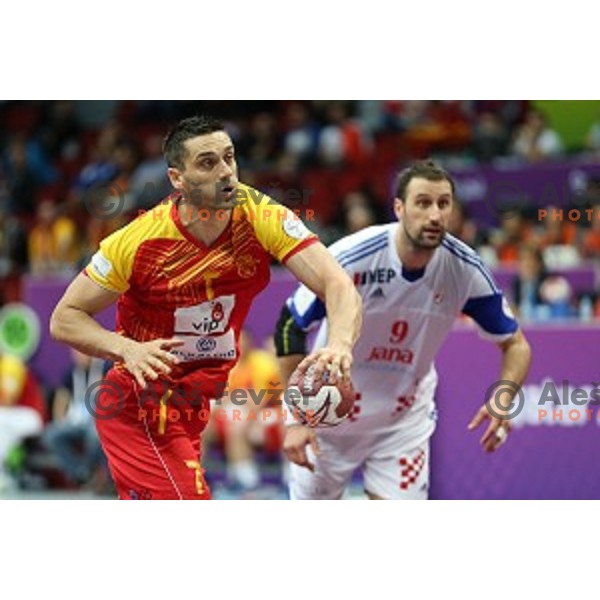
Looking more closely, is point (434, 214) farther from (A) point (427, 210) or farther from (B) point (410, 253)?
(B) point (410, 253)

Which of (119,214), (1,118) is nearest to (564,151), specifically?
(119,214)

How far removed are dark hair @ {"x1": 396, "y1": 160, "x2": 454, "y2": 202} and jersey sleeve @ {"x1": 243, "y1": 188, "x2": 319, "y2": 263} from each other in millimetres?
1217

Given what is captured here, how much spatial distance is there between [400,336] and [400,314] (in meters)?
0.15

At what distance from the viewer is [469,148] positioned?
18.4 meters

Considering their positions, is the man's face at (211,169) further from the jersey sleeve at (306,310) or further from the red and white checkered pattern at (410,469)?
the red and white checkered pattern at (410,469)

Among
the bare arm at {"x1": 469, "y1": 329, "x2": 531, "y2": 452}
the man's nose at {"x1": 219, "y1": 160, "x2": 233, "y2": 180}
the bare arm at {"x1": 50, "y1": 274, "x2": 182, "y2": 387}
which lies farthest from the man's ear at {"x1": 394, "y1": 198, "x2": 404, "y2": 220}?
the bare arm at {"x1": 50, "y1": 274, "x2": 182, "y2": 387}

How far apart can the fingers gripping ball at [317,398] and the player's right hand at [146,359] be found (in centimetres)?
64

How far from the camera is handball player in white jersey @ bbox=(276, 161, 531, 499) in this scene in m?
8.53

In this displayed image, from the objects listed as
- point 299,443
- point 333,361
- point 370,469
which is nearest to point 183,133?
point 333,361

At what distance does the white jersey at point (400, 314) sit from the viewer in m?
8.67

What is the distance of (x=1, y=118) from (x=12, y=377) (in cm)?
860

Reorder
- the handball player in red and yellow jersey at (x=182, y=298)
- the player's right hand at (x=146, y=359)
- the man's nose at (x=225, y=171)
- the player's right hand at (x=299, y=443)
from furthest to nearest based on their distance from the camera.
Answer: the player's right hand at (x=299, y=443), the man's nose at (x=225, y=171), the handball player in red and yellow jersey at (x=182, y=298), the player's right hand at (x=146, y=359)

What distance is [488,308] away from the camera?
883 centimetres

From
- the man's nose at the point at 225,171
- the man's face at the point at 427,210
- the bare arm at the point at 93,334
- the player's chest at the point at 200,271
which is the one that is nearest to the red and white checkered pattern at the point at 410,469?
the man's face at the point at 427,210
